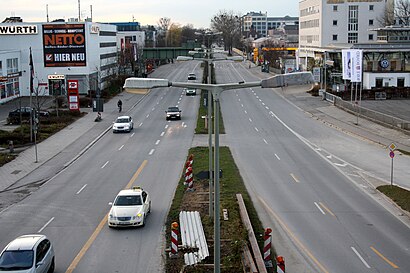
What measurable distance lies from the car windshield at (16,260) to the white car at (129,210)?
5.93 meters

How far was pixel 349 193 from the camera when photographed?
2911cm

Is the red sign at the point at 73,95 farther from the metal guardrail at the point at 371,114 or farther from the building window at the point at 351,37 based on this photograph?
the building window at the point at 351,37

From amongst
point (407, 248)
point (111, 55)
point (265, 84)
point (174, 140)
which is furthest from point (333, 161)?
point (111, 55)

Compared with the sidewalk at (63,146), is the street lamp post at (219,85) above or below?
above

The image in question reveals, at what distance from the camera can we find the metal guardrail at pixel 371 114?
156 feet

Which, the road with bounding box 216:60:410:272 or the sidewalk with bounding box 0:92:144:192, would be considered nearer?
the road with bounding box 216:60:410:272

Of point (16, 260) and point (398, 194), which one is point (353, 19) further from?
point (16, 260)

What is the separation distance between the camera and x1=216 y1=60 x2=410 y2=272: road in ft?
66.0

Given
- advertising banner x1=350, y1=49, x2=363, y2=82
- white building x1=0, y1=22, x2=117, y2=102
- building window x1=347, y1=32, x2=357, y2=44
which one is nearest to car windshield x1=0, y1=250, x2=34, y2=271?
advertising banner x1=350, y1=49, x2=363, y2=82

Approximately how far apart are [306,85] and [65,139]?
1413 inches

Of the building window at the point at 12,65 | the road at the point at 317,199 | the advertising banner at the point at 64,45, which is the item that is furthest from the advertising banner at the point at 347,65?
the building window at the point at 12,65

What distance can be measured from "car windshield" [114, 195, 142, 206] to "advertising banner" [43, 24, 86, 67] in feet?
196

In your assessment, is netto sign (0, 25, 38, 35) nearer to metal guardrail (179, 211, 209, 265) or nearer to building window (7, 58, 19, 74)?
building window (7, 58, 19, 74)

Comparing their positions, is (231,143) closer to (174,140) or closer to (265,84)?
(174,140)
